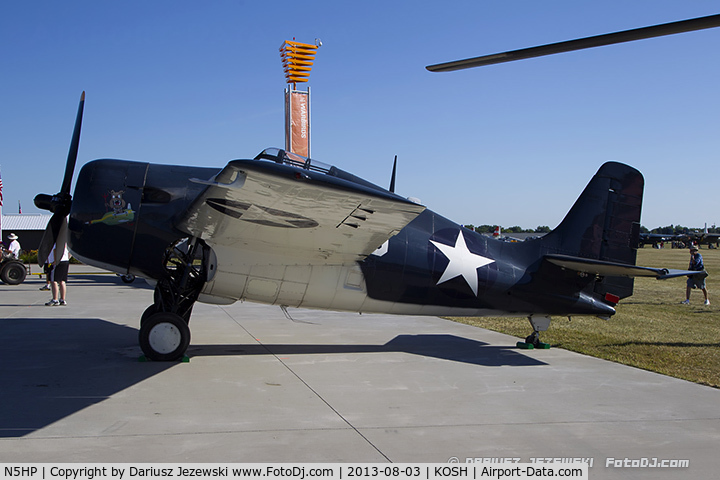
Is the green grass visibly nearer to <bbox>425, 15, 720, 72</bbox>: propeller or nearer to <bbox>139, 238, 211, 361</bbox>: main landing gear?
<bbox>425, 15, 720, 72</bbox>: propeller

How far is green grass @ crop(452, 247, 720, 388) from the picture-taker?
7.49 metres

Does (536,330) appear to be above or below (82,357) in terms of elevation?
above

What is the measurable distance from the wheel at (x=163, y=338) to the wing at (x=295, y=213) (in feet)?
3.62

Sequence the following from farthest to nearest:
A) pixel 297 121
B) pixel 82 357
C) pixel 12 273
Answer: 1. pixel 297 121
2. pixel 12 273
3. pixel 82 357

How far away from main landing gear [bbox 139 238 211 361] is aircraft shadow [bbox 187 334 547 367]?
1.98ft

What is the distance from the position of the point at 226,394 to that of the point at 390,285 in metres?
2.92

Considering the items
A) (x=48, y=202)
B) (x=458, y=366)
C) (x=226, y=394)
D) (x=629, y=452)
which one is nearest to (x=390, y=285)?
(x=458, y=366)

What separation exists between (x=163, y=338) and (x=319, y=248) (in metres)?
2.17

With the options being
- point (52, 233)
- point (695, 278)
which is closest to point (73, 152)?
point (52, 233)

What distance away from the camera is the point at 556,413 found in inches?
203

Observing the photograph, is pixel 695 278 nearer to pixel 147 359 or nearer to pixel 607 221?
pixel 607 221

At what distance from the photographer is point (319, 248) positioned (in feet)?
22.7
